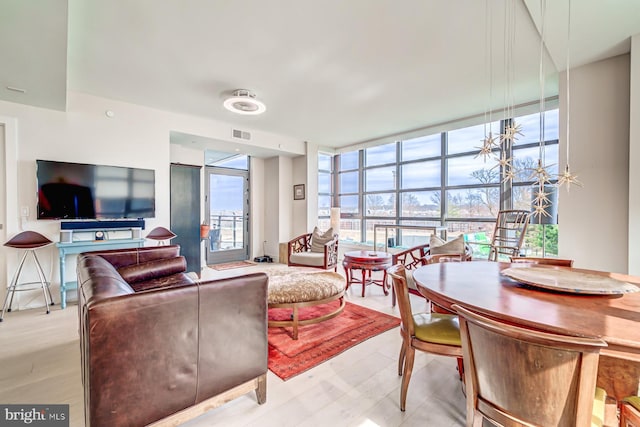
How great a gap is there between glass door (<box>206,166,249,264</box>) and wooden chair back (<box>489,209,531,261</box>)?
5023 mm

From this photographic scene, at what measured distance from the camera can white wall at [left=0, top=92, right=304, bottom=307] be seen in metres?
3.26

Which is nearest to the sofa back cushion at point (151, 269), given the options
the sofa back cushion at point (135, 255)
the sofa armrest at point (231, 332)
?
the sofa back cushion at point (135, 255)

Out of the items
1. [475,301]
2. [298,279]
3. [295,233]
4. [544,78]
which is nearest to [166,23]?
[298,279]

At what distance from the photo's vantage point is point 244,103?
3.50 meters

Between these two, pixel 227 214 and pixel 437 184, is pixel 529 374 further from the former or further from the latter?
pixel 227 214

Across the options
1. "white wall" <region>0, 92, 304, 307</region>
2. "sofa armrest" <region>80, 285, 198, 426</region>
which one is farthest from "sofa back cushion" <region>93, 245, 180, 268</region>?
"sofa armrest" <region>80, 285, 198, 426</region>

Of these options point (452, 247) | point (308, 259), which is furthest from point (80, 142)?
point (452, 247)

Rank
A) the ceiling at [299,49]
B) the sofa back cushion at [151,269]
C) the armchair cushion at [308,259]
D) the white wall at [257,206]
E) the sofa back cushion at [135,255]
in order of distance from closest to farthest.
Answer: the ceiling at [299,49], the sofa back cushion at [151,269], the sofa back cushion at [135,255], the armchair cushion at [308,259], the white wall at [257,206]

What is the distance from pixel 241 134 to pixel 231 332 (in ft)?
14.2

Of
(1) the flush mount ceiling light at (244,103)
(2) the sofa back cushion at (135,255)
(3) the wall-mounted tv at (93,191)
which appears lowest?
(2) the sofa back cushion at (135,255)

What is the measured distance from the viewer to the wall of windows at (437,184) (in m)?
4.21

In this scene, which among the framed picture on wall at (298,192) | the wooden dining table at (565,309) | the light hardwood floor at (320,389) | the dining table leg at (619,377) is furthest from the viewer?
the framed picture on wall at (298,192)

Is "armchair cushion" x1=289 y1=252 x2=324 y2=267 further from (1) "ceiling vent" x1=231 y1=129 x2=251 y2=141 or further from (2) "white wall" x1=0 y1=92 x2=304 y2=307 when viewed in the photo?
(1) "ceiling vent" x1=231 y1=129 x2=251 y2=141

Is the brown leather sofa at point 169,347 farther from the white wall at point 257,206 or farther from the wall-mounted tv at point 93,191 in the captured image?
the white wall at point 257,206
